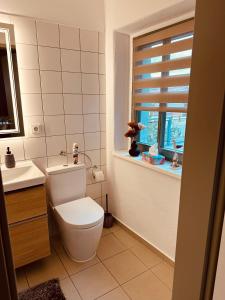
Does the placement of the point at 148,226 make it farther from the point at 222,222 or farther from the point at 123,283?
the point at 222,222

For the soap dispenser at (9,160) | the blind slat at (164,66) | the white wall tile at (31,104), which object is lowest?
the soap dispenser at (9,160)

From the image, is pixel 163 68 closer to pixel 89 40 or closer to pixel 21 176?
pixel 89 40

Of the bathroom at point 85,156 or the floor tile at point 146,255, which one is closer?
the bathroom at point 85,156

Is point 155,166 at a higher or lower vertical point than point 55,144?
lower

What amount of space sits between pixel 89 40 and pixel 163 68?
0.77m

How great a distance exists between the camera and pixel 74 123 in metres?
2.07

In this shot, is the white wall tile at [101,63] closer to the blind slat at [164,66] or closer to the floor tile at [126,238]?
the blind slat at [164,66]

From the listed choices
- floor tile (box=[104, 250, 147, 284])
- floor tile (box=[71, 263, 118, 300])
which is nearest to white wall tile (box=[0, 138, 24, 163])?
floor tile (box=[71, 263, 118, 300])

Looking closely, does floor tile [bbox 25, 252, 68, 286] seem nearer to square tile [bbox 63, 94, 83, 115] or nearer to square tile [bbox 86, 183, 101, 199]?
square tile [bbox 86, 183, 101, 199]

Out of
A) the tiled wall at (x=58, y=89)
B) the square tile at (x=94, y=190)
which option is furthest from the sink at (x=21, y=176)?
the square tile at (x=94, y=190)

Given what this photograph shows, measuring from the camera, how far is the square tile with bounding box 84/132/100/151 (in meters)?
2.18

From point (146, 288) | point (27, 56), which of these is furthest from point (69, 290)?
point (27, 56)

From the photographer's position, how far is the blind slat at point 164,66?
1584 mm

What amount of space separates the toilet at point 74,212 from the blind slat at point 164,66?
1.06 meters
